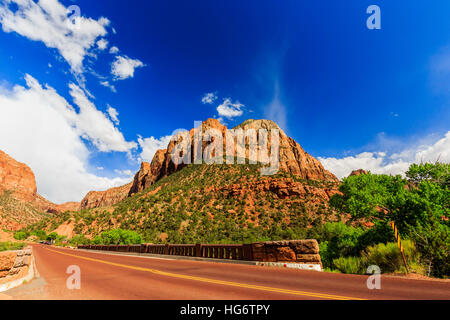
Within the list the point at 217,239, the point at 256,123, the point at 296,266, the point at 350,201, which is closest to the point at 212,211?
the point at 217,239

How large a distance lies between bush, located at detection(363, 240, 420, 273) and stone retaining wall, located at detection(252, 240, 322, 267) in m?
2.53

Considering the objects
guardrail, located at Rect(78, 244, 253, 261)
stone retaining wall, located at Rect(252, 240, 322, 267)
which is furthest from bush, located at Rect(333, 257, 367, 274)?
guardrail, located at Rect(78, 244, 253, 261)

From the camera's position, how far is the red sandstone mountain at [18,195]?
304 feet

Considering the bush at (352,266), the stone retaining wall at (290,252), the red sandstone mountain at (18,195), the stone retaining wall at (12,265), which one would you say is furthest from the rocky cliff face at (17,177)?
the bush at (352,266)

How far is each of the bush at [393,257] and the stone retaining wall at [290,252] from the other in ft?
8.30

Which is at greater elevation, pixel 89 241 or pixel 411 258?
pixel 411 258

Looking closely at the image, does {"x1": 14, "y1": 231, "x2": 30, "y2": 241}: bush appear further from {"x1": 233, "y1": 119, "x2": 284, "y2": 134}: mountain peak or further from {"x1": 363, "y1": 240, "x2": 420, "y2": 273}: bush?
{"x1": 233, "y1": 119, "x2": 284, "y2": 134}: mountain peak

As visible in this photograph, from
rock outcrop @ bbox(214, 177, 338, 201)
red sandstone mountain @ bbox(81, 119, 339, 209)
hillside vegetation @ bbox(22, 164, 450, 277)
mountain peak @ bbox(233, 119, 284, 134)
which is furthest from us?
mountain peak @ bbox(233, 119, 284, 134)

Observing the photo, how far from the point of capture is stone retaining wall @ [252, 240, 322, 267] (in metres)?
10.1

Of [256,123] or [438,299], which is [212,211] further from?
[256,123]

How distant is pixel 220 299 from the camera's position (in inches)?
190
